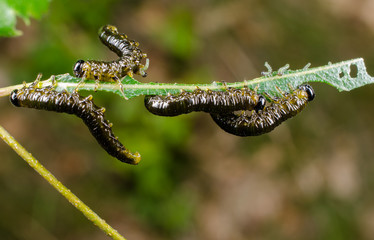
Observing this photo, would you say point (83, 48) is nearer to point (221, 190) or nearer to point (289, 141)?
point (221, 190)

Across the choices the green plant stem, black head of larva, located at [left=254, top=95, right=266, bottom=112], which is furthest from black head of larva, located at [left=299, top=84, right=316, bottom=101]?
the green plant stem

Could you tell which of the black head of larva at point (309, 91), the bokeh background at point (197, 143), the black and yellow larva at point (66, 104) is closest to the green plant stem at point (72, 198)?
A: the black and yellow larva at point (66, 104)

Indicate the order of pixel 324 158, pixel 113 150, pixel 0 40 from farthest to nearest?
pixel 324 158
pixel 0 40
pixel 113 150

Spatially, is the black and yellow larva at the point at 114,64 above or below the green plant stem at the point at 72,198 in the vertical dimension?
above

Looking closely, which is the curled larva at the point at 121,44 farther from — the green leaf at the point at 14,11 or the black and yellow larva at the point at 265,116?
the black and yellow larva at the point at 265,116

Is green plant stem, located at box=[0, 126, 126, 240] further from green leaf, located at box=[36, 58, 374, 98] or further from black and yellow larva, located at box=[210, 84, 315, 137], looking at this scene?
black and yellow larva, located at box=[210, 84, 315, 137]

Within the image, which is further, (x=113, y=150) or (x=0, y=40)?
(x=0, y=40)

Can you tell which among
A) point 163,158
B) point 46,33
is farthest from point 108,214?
point 46,33
